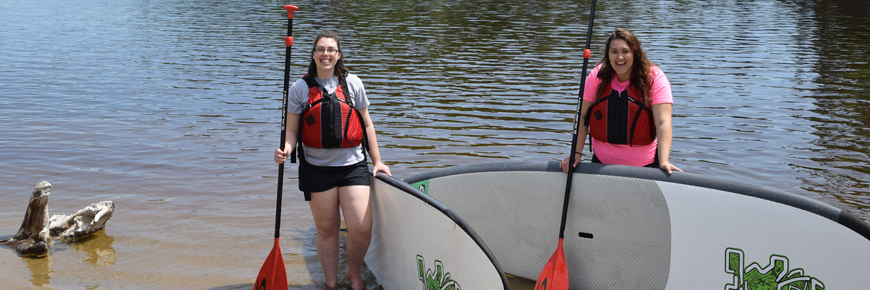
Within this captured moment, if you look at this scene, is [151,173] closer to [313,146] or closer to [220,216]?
[220,216]

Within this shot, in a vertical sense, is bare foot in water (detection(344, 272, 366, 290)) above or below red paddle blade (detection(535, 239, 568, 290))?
below

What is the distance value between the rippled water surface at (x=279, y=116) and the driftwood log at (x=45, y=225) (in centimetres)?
8

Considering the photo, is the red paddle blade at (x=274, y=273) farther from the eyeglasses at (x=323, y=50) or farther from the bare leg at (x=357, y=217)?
the eyeglasses at (x=323, y=50)

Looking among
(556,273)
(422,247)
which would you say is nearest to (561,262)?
(556,273)

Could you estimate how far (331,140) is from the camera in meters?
3.62

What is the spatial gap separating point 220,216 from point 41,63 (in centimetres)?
1021

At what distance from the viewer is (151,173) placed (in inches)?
260

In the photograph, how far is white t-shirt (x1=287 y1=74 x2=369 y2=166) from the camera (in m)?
3.66

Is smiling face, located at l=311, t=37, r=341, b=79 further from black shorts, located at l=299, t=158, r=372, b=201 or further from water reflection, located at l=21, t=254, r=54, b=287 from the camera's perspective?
water reflection, located at l=21, t=254, r=54, b=287

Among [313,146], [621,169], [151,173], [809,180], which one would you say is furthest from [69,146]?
[809,180]

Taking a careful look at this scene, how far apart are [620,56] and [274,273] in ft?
7.26

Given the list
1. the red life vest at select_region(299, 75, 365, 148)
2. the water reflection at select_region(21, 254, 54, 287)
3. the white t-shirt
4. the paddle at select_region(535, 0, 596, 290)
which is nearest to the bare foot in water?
the white t-shirt

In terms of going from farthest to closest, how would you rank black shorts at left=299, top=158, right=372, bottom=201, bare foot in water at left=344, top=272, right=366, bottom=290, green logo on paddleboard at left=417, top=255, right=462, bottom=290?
bare foot in water at left=344, top=272, right=366, bottom=290
black shorts at left=299, top=158, right=372, bottom=201
green logo on paddleboard at left=417, top=255, right=462, bottom=290

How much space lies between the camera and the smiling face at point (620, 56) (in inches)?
143
